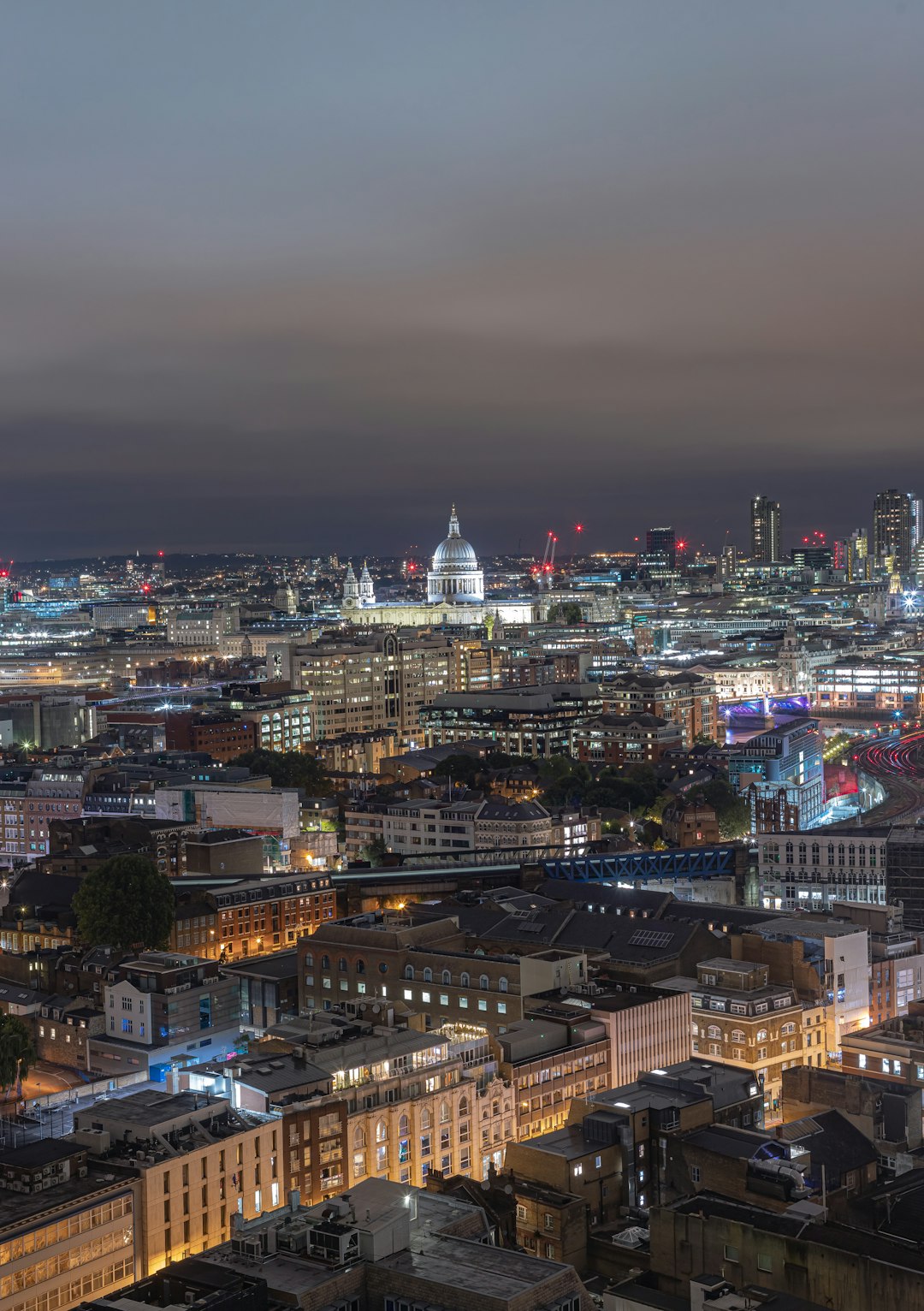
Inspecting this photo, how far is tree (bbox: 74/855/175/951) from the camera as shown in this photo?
138 ft

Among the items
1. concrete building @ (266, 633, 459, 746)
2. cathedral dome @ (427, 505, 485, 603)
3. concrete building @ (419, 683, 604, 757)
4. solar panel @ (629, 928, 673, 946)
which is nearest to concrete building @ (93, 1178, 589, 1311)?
solar panel @ (629, 928, 673, 946)

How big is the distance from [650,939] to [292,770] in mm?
35869

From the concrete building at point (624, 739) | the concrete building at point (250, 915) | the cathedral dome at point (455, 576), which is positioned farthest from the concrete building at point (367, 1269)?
the cathedral dome at point (455, 576)

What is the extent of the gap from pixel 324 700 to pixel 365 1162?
2623 inches

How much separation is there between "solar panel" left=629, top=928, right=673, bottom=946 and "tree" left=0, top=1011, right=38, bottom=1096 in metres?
13.1

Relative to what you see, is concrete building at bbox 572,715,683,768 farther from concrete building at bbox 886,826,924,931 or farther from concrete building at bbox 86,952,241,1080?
concrete building at bbox 86,952,241,1080

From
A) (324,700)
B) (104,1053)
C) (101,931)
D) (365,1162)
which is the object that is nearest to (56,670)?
(324,700)

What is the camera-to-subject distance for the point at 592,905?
Result: 4391 centimetres

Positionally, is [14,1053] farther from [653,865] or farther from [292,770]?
[292,770]

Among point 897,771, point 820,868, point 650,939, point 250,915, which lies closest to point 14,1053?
point 250,915

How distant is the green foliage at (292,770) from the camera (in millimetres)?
71062

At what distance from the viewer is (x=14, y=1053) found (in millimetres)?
32688

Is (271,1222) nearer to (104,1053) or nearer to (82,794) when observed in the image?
(104,1053)

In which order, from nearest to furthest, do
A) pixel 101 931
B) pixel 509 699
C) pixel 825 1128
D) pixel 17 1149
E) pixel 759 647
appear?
pixel 17 1149, pixel 825 1128, pixel 101 931, pixel 509 699, pixel 759 647
